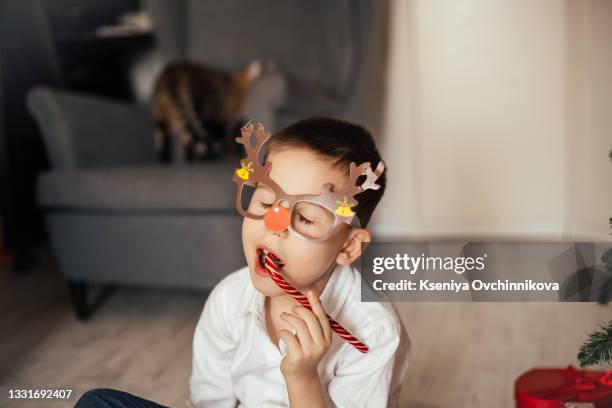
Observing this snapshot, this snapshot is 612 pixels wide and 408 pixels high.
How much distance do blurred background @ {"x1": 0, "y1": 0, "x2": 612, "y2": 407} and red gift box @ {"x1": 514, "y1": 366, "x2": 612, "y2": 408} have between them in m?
0.09

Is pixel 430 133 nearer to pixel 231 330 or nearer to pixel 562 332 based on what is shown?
pixel 562 332

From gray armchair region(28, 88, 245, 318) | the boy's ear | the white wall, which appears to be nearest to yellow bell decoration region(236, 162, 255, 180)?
the boy's ear

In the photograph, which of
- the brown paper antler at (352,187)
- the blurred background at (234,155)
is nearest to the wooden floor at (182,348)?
the blurred background at (234,155)

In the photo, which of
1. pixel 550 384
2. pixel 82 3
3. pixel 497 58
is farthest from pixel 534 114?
pixel 82 3

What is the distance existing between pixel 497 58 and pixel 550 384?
3.96 ft

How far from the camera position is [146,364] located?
1.14 meters

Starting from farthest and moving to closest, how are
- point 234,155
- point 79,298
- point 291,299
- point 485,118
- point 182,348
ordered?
point 485,118, point 234,155, point 79,298, point 182,348, point 291,299

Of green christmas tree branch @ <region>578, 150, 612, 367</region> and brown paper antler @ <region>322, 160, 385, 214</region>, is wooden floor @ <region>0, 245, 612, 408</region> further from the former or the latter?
brown paper antler @ <region>322, 160, 385, 214</region>

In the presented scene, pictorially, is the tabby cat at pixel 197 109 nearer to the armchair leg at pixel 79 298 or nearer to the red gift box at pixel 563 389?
the armchair leg at pixel 79 298

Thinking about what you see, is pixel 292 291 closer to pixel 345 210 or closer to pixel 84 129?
pixel 345 210

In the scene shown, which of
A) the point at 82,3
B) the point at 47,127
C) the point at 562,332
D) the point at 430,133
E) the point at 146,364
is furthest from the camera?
the point at 82,3

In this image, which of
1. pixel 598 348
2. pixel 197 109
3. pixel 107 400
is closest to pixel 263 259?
pixel 107 400

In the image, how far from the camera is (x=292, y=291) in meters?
0.57

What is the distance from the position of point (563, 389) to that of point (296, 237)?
15.3 inches
